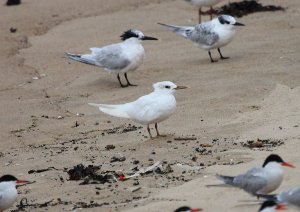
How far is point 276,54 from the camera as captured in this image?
12.8 metres

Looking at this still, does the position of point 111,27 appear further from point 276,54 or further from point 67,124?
point 67,124

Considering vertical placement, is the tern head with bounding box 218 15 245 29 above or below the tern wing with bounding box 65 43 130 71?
above

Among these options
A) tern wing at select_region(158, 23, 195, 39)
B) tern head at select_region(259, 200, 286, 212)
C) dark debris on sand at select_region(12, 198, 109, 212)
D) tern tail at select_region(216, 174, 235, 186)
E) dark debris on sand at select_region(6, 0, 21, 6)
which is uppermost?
tern head at select_region(259, 200, 286, 212)

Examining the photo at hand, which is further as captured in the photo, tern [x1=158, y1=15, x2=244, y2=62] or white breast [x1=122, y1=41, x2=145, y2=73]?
tern [x1=158, y1=15, x2=244, y2=62]

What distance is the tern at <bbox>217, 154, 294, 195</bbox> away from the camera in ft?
22.7

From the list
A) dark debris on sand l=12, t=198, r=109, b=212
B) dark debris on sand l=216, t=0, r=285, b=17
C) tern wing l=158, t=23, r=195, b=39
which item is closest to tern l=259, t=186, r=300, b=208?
dark debris on sand l=12, t=198, r=109, b=212

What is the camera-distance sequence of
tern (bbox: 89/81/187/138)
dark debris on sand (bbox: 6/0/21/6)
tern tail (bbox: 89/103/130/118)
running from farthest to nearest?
dark debris on sand (bbox: 6/0/21/6) → tern tail (bbox: 89/103/130/118) → tern (bbox: 89/81/187/138)

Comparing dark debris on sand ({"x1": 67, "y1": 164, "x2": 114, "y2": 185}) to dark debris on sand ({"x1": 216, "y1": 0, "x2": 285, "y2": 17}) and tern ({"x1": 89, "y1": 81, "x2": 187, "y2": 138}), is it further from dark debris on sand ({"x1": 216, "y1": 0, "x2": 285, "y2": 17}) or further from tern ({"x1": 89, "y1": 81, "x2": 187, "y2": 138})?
dark debris on sand ({"x1": 216, "y1": 0, "x2": 285, "y2": 17})

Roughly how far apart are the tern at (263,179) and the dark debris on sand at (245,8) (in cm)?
872

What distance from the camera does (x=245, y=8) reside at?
15.7 m

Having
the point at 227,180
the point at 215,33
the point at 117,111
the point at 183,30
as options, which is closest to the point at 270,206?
the point at 227,180

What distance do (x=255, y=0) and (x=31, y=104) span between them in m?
5.97

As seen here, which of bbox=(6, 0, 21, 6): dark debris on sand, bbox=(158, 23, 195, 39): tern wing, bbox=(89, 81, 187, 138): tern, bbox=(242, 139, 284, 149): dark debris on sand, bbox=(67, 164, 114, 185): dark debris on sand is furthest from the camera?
bbox=(6, 0, 21, 6): dark debris on sand

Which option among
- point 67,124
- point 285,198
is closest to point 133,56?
point 67,124
